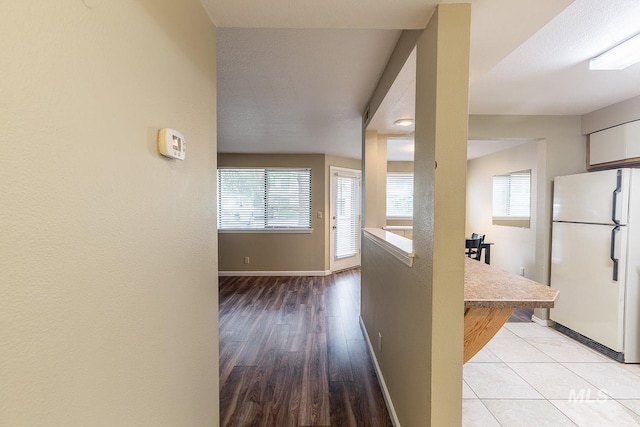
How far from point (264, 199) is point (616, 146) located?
487 centimetres

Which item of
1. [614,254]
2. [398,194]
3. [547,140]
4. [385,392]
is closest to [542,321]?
[614,254]

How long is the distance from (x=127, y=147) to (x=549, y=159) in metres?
4.00

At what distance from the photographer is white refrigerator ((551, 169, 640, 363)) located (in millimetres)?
2479

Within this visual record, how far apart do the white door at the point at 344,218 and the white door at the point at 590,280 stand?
11.4 feet

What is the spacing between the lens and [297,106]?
278 centimetres

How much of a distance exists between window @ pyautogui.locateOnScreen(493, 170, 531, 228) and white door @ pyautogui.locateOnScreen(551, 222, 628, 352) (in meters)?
1.19

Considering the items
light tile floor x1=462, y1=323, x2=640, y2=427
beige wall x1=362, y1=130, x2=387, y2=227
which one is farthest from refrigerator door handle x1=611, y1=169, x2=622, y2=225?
beige wall x1=362, y1=130, x2=387, y2=227

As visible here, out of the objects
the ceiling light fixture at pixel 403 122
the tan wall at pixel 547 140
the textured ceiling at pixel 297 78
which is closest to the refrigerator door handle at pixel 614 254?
the tan wall at pixel 547 140

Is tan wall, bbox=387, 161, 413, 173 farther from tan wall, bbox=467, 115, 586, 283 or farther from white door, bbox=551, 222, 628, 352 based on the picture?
white door, bbox=551, 222, 628, 352

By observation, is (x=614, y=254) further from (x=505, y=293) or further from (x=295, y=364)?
(x=295, y=364)

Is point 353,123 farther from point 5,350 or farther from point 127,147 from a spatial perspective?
point 5,350

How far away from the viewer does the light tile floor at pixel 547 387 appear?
187 cm

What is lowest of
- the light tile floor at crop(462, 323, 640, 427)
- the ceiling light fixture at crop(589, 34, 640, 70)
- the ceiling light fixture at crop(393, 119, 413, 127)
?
the light tile floor at crop(462, 323, 640, 427)

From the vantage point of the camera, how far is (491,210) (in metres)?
5.04
